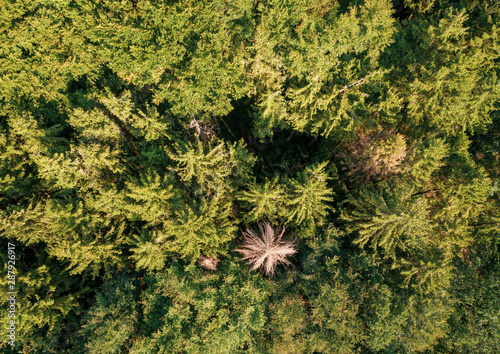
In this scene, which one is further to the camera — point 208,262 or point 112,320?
point 208,262

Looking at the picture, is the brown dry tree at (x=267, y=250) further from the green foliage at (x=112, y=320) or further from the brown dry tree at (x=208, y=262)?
the green foliage at (x=112, y=320)

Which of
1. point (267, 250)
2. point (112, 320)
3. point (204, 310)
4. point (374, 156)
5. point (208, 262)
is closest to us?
point (112, 320)

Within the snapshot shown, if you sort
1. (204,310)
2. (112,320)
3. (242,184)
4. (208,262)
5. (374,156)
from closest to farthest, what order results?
(112,320), (204,310), (208,262), (374,156), (242,184)

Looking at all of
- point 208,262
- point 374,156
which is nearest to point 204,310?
point 208,262

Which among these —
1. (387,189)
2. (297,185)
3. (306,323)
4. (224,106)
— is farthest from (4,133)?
(387,189)

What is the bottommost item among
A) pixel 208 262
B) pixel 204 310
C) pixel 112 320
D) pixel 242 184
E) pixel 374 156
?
pixel 112 320

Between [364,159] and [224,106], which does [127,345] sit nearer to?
[224,106]

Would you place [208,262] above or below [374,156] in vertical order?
below

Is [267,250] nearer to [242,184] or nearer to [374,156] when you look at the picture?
[242,184]
